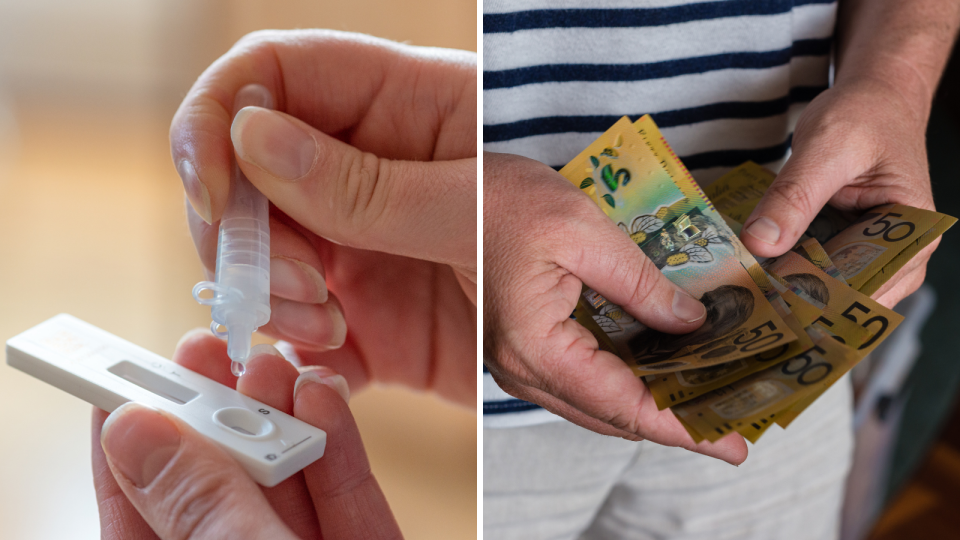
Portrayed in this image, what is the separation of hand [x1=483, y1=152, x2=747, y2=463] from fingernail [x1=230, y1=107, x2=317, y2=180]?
0.14 m

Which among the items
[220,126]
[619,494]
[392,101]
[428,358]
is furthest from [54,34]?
[619,494]

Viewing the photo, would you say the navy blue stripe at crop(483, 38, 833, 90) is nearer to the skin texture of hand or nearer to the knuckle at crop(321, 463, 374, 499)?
the skin texture of hand

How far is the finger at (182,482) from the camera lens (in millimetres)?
425

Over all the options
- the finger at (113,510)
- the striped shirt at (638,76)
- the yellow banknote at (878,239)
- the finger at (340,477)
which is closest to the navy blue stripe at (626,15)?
the striped shirt at (638,76)

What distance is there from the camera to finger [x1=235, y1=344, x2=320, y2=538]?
488 millimetres

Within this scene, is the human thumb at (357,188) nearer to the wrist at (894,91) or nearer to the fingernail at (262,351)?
the fingernail at (262,351)

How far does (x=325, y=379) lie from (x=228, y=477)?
0.15 meters

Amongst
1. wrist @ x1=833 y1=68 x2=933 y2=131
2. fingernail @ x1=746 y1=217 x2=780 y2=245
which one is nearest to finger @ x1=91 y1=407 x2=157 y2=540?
fingernail @ x1=746 y1=217 x2=780 y2=245

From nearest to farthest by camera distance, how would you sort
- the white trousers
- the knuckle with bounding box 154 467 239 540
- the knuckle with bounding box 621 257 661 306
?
1. the knuckle with bounding box 154 467 239 540
2. the knuckle with bounding box 621 257 661 306
3. the white trousers

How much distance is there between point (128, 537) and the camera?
1.60 ft

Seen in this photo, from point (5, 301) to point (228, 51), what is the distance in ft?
0.92

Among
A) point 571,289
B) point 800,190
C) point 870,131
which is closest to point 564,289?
point 571,289

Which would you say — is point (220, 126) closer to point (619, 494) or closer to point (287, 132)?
point (287, 132)

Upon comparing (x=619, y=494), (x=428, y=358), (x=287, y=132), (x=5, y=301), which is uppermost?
→ (x=287, y=132)
